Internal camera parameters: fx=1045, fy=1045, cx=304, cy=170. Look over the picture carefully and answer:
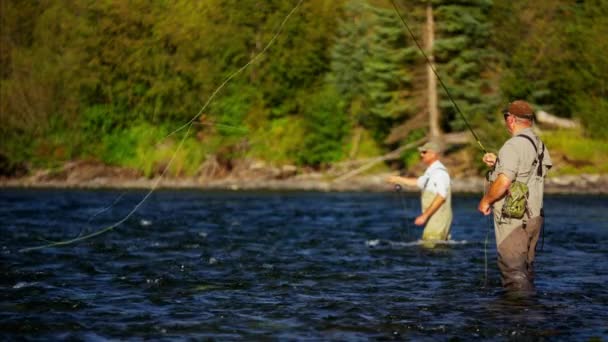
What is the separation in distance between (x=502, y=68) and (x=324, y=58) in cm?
922

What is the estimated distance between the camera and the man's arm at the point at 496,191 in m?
8.91

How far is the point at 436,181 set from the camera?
13.0 metres

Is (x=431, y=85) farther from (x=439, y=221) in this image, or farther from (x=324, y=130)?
(x=439, y=221)

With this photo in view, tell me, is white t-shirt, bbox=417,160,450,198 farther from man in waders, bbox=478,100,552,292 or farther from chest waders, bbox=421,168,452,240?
man in waders, bbox=478,100,552,292

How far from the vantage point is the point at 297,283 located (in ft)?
37.3

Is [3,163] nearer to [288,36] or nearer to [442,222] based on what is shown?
[288,36]

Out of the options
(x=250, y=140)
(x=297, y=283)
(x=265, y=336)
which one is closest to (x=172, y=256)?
(x=297, y=283)

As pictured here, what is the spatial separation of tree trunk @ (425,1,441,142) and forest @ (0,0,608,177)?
6cm

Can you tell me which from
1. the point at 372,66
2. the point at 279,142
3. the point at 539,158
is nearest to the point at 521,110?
the point at 539,158

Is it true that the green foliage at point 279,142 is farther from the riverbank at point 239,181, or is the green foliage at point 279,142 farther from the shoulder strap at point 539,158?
the shoulder strap at point 539,158

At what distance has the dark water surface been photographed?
8539mm

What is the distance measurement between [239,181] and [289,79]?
8061mm

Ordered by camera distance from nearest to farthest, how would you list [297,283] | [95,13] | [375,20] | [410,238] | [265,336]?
[265,336]
[297,283]
[410,238]
[375,20]
[95,13]

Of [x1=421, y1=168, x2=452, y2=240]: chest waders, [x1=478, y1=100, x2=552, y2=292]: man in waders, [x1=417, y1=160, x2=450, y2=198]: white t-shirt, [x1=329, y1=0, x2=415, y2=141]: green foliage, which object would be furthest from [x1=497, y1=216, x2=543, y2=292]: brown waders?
[x1=329, y1=0, x2=415, y2=141]: green foliage
